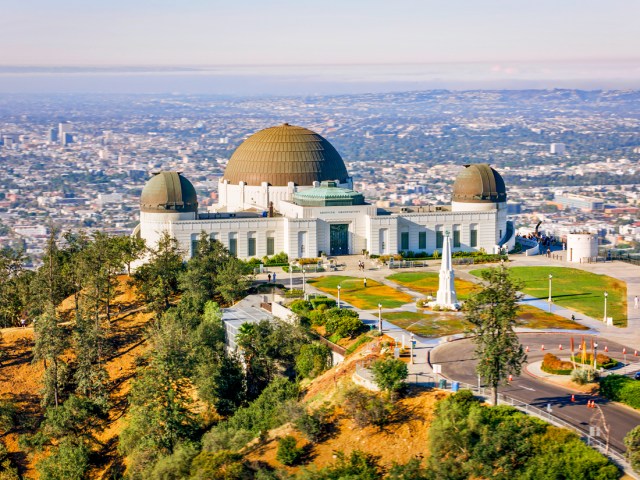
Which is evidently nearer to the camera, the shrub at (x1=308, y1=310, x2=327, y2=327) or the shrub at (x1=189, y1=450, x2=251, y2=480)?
the shrub at (x1=189, y1=450, x2=251, y2=480)

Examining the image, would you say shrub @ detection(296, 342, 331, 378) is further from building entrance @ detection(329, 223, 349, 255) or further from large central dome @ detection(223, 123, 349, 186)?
large central dome @ detection(223, 123, 349, 186)

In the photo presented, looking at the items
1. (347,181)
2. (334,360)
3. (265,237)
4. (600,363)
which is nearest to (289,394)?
(334,360)

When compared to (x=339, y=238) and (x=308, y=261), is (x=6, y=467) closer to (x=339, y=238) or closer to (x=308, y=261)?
(x=308, y=261)

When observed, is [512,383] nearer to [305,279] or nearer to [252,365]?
[252,365]

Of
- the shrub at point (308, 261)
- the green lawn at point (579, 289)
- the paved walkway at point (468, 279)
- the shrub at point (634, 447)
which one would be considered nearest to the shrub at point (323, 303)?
the paved walkway at point (468, 279)

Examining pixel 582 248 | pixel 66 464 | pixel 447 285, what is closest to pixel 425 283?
pixel 447 285

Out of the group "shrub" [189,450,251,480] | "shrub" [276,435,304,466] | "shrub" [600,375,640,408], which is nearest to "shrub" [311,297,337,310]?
"shrub" [276,435,304,466]

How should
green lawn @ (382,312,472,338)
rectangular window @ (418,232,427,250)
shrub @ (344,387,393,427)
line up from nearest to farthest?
shrub @ (344,387,393,427)
green lawn @ (382,312,472,338)
rectangular window @ (418,232,427,250)

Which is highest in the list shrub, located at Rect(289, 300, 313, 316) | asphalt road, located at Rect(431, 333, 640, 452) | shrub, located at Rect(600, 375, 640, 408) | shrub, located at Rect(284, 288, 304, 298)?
shrub, located at Rect(600, 375, 640, 408)
